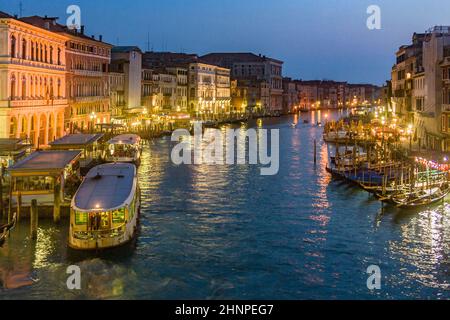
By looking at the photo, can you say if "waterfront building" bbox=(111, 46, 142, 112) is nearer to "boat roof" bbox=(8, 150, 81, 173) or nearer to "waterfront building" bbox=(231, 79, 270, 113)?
"boat roof" bbox=(8, 150, 81, 173)

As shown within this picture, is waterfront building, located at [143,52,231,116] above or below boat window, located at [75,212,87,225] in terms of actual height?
above

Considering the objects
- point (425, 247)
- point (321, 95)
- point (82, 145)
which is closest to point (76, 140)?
point (82, 145)

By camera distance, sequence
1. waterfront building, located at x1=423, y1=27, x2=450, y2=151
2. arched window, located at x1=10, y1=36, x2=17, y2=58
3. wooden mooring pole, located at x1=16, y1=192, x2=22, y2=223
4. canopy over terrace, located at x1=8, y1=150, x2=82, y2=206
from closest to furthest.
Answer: wooden mooring pole, located at x1=16, y1=192, x2=22, y2=223, canopy over terrace, located at x1=8, y1=150, x2=82, y2=206, arched window, located at x1=10, y1=36, x2=17, y2=58, waterfront building, located at x1=423, y1=27, x2=450, y2=151

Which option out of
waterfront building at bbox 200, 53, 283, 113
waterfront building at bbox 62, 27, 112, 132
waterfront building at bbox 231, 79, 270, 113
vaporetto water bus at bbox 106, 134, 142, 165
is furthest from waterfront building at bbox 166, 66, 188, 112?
vaporetto water bus at bbox 106, 134, 142, 165

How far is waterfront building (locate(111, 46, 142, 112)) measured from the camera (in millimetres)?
43284

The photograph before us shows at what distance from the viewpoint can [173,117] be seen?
52.1 meters

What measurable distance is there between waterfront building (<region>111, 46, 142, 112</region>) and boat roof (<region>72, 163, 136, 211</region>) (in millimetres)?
27236

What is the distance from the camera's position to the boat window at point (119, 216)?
12.5 m

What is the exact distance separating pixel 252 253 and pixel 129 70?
33100 mm

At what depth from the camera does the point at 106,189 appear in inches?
Result: 549

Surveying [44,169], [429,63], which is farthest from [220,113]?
[44,169]

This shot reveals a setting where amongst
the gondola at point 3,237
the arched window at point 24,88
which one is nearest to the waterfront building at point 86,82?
the arched window at point 24,88

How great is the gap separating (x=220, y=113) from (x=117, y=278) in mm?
60331
